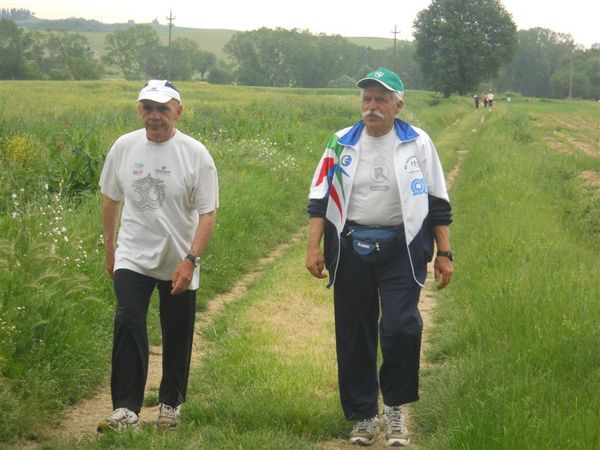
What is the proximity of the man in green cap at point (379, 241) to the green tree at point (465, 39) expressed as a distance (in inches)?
3217

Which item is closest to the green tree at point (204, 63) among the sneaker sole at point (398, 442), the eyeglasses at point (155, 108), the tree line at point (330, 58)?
the tree line at point (330, 58)

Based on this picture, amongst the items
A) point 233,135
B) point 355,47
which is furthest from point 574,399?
point 355,47

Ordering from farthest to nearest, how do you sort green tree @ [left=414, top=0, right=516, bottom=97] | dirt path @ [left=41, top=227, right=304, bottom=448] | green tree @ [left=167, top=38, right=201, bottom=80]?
green tree @ [left=167, top=38, right=201, bottom=80] → green tree @ [left=414, top=0, right=516, bottom=97] → dirt path @ [left=41, top=227, right=304, bottom=448]

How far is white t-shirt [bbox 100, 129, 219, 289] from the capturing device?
5.20m

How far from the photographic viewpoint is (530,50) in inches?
5546

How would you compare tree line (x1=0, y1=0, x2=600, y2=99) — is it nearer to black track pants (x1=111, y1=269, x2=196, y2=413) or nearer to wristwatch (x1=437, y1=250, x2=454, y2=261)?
black track pants (x1=111, y1=269, x2=196, y2=413)

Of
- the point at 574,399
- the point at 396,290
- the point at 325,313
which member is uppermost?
the point at 396,290

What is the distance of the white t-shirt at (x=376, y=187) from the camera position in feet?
16.7

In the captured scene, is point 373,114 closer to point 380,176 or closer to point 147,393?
point 380,176

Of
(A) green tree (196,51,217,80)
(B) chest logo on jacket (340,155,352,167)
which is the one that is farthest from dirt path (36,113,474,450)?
(A) green tree (196,51,217,80)

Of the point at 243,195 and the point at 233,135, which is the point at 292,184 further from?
the point at 233,135

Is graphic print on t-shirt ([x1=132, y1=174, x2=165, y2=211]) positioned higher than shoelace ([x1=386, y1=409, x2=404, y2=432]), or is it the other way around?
graphic print on t-shirt ([x1=132, y1=174, x2=165, y2=211])

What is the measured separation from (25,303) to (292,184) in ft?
32.3

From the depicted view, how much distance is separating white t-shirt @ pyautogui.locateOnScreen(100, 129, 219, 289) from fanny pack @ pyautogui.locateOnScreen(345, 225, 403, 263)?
2.81 feet
